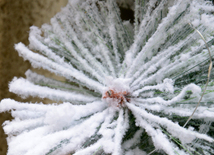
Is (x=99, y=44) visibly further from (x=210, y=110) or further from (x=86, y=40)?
(x=210, y=110)

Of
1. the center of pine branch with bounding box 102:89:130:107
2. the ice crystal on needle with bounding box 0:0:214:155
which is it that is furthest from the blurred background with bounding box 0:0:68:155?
the center of pine branch with bounding box 102:89:130:107

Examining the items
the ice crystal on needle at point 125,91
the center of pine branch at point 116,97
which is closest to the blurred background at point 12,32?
the ice crystal on needle at point 125,91

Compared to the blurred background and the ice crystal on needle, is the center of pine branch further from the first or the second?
the blurred background

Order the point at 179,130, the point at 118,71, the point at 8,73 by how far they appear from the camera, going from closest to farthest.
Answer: the point at 179,130
the point at 118,71
the point at 8,73

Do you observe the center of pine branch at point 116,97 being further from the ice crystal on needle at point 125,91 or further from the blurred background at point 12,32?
the blurred background at point 12,32

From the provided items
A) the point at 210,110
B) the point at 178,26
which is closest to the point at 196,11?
the point at 178,26

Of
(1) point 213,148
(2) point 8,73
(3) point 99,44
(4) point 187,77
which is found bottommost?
(1) point 213,148

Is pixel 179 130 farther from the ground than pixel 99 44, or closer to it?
closer to it
